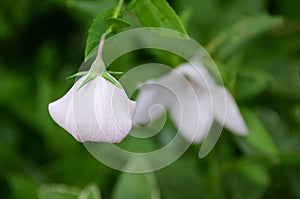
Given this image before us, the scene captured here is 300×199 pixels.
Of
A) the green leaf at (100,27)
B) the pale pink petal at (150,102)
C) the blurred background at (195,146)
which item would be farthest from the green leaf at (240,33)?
the green leaf at (100,27)

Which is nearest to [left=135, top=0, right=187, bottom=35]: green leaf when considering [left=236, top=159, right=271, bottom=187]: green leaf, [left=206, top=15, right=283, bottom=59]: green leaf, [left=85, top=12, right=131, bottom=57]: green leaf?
[left=85, top=12, right=131, bottom=57]: green leaf

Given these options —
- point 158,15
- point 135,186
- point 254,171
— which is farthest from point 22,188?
point 158,15

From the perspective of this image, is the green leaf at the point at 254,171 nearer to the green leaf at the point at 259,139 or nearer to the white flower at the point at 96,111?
the green leaf at the point at 259,139

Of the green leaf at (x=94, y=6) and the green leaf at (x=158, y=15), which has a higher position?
the green leaf at (x=158, y=15)

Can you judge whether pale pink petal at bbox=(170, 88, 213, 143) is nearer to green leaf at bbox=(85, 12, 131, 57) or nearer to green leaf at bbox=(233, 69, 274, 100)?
green leaf at bbox=(233, 69, 274, 100)

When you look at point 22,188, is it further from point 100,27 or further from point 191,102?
point 100,27

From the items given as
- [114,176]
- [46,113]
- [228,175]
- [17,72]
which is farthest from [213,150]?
[17,72]
